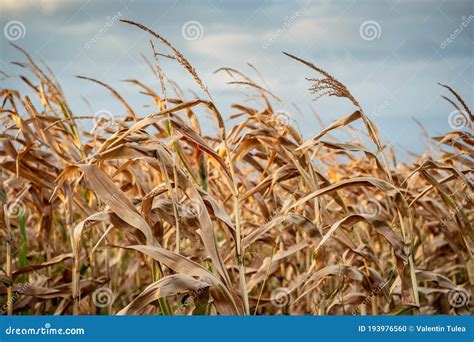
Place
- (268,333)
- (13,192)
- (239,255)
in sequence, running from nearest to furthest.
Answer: (239,255) < (268,333) < (13,192)

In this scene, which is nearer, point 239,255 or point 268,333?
point 239,255

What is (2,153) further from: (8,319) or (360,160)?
(360,160)

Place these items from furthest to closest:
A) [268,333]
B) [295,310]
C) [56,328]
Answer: [295,310], [56,328], [268,333]

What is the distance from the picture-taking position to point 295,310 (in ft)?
11.3

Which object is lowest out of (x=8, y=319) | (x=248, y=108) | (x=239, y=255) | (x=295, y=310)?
(x=295, y=310)

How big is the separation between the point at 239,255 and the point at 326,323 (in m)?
0.51

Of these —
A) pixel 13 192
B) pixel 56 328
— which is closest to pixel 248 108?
pixel 56 328

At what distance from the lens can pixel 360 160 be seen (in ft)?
12.9

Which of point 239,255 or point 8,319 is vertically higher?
point 239,255

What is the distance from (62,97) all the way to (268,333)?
5.10ft

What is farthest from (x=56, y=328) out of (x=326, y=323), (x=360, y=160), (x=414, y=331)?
(x=360, y=160)

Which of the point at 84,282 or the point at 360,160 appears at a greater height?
the point at 360,160

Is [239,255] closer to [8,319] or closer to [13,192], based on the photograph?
[8,319]

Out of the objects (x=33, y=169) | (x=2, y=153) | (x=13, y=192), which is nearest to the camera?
(x=33, y=169)
